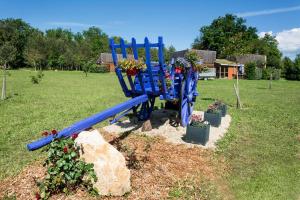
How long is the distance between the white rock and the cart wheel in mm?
4538

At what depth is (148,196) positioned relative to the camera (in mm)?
4809

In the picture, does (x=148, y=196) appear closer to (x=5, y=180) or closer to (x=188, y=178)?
(x=188, y=178)

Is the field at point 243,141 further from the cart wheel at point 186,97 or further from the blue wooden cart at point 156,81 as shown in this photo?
the blue wooden cart at point 156,81

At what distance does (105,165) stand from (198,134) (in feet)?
12.3

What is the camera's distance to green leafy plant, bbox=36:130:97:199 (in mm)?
4375

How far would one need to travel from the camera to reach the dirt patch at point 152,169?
493 centimetres

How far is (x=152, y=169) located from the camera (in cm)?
582

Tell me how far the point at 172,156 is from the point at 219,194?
1.79 m

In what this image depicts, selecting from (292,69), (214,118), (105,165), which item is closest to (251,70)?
(292,69)

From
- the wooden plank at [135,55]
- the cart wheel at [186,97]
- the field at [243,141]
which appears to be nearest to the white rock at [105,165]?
the field at [243,141]

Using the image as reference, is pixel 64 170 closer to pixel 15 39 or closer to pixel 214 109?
pixel 214 109

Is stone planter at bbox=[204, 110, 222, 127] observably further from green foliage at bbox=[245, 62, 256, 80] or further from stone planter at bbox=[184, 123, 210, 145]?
green foliage at bbox=[245, 62, 256, 80]

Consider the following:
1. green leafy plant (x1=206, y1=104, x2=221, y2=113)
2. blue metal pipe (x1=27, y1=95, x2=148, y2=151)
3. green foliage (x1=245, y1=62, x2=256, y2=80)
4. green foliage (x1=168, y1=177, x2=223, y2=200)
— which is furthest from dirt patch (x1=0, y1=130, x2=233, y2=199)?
green foliage (x1=245, y1=62, x2=256, y2=80)

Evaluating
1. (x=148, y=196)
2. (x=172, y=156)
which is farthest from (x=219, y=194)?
(x=172, y=156)
